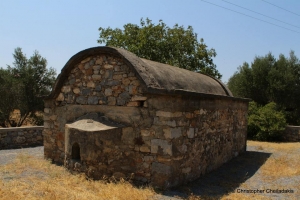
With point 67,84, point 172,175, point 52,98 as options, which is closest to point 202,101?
point 172,175

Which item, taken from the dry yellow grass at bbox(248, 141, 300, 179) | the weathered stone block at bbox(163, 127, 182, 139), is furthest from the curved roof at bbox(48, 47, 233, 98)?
the dry yellow grass at bbox(248, 141, 300, 179)

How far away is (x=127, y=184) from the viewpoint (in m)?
5.88

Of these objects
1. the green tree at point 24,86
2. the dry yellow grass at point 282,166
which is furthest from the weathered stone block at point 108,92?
the green tree at point 24,86

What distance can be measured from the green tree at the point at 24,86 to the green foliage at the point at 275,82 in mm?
14215

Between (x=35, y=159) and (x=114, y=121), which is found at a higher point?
(x=114, y=121)

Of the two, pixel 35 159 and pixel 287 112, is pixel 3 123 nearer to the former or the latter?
pixel 35 159

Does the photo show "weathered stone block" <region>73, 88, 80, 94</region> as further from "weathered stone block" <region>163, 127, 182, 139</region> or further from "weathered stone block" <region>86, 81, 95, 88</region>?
"weathered stone block" <region>163, 127, 182, 139</region>

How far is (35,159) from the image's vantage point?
8.42 metres

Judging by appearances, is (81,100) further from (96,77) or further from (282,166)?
(282,166)

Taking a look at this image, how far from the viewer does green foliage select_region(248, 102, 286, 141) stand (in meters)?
16.1

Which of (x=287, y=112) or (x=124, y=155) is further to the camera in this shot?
(x=287, y=112)

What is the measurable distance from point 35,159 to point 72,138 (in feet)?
8.93

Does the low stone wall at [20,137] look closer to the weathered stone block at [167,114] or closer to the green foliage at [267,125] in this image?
the weathered stone block at [167,114]

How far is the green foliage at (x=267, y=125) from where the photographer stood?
16.1 meters
